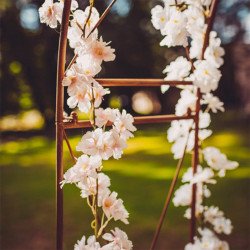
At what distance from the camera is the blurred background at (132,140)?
12.2ft

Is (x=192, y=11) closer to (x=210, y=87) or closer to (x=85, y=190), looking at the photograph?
(x=210, y=87)

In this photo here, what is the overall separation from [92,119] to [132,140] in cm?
792

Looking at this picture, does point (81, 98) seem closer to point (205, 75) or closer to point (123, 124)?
point (123, 124)

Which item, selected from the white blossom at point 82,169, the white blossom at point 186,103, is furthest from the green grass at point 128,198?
the white blossom at point 82,169

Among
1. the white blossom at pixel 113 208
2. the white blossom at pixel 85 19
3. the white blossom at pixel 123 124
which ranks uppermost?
the white blossom at pixel 85 19

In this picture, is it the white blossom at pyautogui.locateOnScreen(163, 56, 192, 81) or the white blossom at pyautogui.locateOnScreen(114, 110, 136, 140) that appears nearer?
the white blossom at pyautogui.locateOnScreen(114, 110, 136, 140)

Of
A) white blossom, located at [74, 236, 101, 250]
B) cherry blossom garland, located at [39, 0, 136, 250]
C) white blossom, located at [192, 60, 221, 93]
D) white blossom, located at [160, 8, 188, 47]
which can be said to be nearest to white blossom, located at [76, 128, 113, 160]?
cherry blossom garland, located at [39, 0, 136, 250]

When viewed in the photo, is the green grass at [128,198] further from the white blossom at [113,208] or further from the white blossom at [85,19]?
the white blossom at [85,19]

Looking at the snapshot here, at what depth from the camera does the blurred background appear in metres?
3.72

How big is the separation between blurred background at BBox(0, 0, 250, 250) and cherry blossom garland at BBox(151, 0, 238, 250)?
5.01ft

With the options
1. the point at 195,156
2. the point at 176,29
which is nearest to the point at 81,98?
the point at 176,29

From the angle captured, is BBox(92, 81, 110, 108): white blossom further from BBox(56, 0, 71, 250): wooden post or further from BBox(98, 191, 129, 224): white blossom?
BBox(98, 191, 129, 224): white blossom

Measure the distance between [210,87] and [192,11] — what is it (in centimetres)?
31

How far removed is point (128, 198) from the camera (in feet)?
14.9
